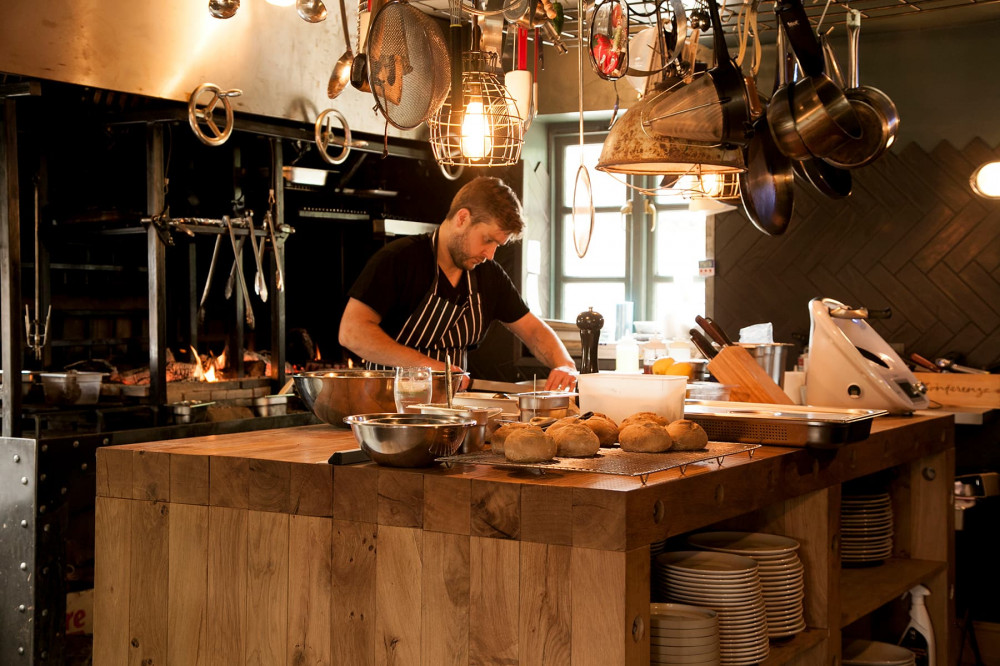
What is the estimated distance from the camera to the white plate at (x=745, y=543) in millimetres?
2348

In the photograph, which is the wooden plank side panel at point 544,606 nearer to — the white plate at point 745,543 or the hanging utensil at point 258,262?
the white plate at point 745,543

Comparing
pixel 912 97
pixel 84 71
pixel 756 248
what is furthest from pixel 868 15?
pixel 84 71

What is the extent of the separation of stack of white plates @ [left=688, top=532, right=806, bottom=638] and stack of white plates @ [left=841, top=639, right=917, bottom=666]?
53 cm

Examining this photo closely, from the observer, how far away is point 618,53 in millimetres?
2766

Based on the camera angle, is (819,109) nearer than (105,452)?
No

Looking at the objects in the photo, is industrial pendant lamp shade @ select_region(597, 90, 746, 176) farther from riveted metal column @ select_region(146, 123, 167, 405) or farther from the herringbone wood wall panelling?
the herringbone wood wall panelling

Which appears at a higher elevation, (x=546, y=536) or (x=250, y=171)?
(x=250, y=171)

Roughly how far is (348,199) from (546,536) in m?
5.78

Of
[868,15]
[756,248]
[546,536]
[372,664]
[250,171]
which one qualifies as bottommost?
[372,664]

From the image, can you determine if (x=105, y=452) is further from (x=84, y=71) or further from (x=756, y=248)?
(x=756, y=248)

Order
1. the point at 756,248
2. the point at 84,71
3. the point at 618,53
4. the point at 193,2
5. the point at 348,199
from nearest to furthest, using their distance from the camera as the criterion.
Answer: the point at 618,53
the point at 84,71
the point at 193,2
the point at 756,248
the point at 348,199

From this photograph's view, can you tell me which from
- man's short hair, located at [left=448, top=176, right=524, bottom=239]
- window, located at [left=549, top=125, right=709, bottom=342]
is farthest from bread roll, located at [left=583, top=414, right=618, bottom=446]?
window, located at [left=549, top=125, right=709, bottom=342]

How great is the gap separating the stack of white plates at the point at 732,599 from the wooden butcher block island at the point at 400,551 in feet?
0.31

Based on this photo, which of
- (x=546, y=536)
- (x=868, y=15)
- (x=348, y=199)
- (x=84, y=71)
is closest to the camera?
(x=546, y=536)
